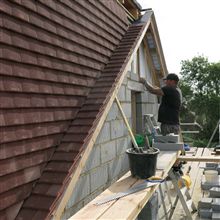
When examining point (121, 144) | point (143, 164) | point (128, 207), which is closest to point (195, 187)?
point (121, 144)

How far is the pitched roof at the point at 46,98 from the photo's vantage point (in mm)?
2891

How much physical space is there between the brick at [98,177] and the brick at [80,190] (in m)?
0.15

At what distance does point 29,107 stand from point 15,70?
15.8 inches

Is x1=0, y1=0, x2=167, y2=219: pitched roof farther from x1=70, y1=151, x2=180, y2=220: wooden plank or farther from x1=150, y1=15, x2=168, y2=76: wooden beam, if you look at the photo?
x1=150, y1=15, x2=168, y2=76: wooden beam

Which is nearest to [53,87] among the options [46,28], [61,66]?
[61,66]

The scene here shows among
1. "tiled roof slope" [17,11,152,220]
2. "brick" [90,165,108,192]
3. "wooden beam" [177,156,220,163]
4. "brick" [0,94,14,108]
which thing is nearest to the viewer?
"brick" [0,94,14,108]

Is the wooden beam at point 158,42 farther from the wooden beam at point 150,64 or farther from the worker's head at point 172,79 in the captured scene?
the worker's head at point 172,79

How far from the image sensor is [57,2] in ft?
13.5

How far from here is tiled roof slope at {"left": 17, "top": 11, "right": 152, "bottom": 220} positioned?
2994 mm

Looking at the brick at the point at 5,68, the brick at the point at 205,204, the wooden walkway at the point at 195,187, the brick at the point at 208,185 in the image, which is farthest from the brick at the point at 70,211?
the brick at the point at 208,185

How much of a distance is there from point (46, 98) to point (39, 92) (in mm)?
166

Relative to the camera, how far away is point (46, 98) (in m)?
3.51

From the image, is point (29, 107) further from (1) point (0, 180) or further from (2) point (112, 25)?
(2) point (112, 25)

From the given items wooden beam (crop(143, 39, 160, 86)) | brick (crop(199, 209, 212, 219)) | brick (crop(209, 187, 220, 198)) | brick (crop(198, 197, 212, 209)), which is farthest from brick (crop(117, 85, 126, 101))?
brick (crop(209, 187, 220, 198))
